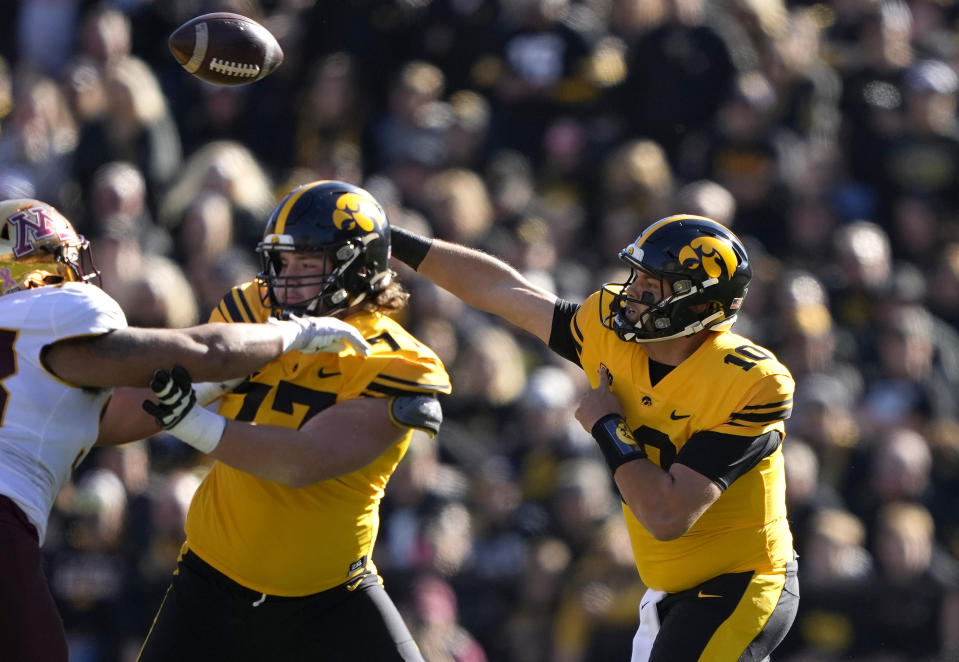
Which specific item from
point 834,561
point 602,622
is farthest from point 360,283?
point 834,561

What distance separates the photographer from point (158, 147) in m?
8.05

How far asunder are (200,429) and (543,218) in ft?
16.8

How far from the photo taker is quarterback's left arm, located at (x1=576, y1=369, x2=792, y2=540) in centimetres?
431

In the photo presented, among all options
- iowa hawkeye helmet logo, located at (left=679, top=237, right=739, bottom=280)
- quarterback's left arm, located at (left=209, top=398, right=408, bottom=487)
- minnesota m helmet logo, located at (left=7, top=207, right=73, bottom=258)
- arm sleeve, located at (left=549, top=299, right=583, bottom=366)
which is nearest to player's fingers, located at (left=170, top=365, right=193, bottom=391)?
quarterback's left arm, located at (left=209, top=398, right=408, bottom=487)

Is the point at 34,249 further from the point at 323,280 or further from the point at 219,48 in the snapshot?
the point at 219,48

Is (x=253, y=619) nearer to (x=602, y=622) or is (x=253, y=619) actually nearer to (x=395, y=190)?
(x=602, y=622)

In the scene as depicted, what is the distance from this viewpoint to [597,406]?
4.54 meters

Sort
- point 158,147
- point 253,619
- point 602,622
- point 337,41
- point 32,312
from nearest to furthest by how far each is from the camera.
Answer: point 32,312
point 253,619
point 602,622
point 158,147
point 337,41

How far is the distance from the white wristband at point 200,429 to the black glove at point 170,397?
0.09ft

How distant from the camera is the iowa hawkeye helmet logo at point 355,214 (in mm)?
4398

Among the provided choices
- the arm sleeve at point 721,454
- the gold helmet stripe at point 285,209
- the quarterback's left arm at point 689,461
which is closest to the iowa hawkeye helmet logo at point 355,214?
the gold helmet stripe at point 285,209

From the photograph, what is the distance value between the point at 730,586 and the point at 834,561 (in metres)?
3.10

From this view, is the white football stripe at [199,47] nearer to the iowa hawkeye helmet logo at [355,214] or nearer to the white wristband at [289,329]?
the iowa hawkeye helmet logo at [355,214]

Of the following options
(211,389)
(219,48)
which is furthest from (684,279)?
(219,48)
